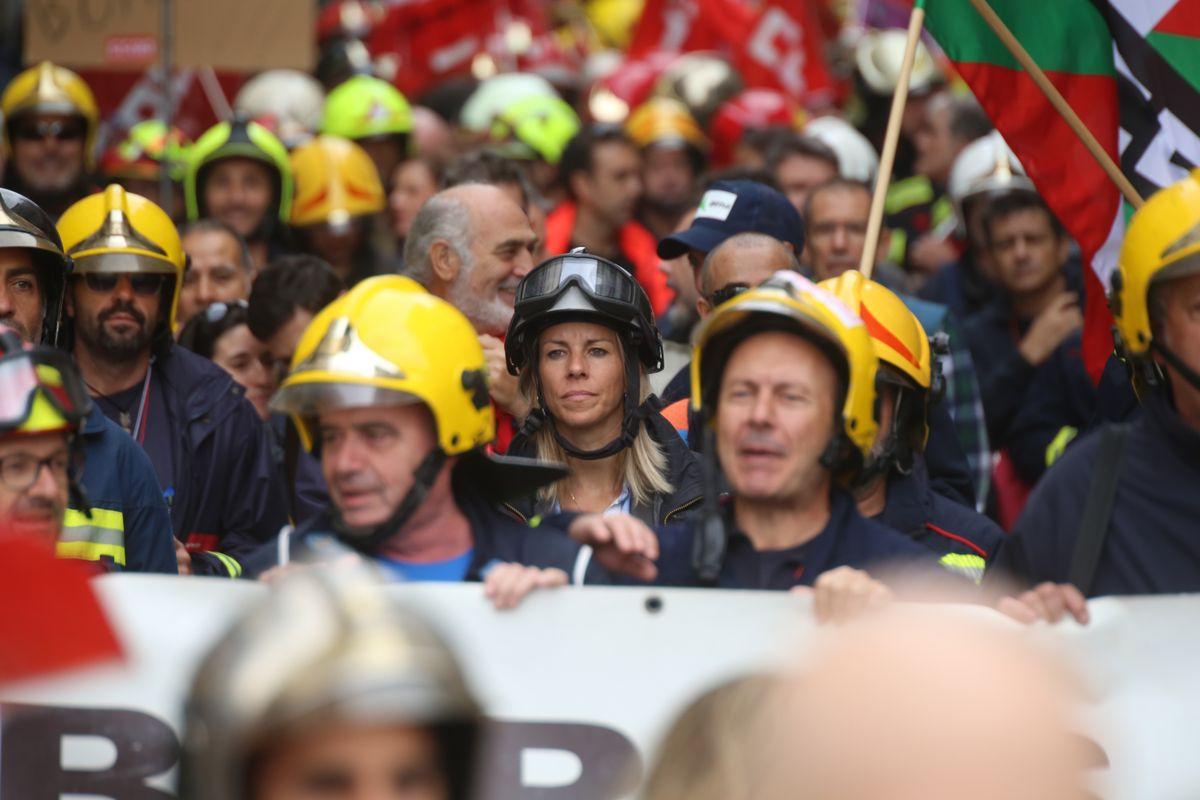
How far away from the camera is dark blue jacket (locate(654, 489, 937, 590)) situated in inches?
178

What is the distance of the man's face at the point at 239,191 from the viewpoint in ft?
31.5

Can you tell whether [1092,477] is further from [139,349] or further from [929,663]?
[139,349]

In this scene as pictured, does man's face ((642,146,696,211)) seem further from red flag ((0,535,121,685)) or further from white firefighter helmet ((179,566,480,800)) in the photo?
white firefighter helmet ((179,566,480,800))

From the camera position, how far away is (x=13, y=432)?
14.8 feet

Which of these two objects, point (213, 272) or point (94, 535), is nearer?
point (94, 535)

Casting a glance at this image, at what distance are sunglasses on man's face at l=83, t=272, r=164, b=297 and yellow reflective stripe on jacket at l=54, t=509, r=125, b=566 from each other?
66.8 inches

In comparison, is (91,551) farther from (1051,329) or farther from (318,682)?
(1051,329)

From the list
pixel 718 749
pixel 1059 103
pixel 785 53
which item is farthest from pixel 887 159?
pixel 785 53

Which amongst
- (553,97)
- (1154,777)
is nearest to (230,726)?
(1154,777)

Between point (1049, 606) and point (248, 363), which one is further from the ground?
point (248, 363)

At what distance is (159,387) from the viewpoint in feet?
22.6

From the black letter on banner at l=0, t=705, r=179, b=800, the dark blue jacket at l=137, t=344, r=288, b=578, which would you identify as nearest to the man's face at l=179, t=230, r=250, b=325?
the dark blue jacket at l=137, t=344, r=288, b=578

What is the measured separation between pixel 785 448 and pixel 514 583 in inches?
29.3

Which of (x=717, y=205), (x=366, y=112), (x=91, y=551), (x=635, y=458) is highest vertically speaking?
(x=366, y=112)
